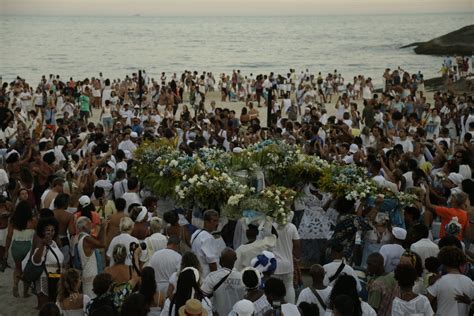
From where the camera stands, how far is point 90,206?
11.3m

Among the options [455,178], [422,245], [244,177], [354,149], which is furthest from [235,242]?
[354,149]

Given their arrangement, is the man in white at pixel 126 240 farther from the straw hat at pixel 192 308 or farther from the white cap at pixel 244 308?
the white cap at pixel 244 308

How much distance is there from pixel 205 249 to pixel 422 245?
262cm

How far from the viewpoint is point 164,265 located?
9.20m

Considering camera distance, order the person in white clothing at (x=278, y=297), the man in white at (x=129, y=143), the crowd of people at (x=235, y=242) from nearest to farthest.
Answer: the person in white clothing at (x=278, y=297) < the crowd of people at (x=235, y=242) < the man in white at (x=129, y=143)

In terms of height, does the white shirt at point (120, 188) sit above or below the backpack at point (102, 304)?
below

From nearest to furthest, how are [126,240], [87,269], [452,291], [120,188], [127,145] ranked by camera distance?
1. [452,291]
2. [126,240]
3. [87,269]
4. [120,188]
5. [127,145]

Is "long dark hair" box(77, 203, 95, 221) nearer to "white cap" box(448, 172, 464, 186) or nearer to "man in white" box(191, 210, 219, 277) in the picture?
"man in white" box(191, 210, 219, 277)

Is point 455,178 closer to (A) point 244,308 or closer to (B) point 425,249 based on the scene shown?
(B) point 425,249

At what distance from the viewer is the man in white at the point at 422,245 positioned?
30.8 feet

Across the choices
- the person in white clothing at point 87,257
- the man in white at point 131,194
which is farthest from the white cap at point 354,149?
the person in white clothing at point 87,257

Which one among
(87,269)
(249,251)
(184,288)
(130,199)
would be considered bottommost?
(87,269)

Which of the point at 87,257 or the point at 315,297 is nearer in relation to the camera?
the point at 315,297

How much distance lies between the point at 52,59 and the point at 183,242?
8964 cm
